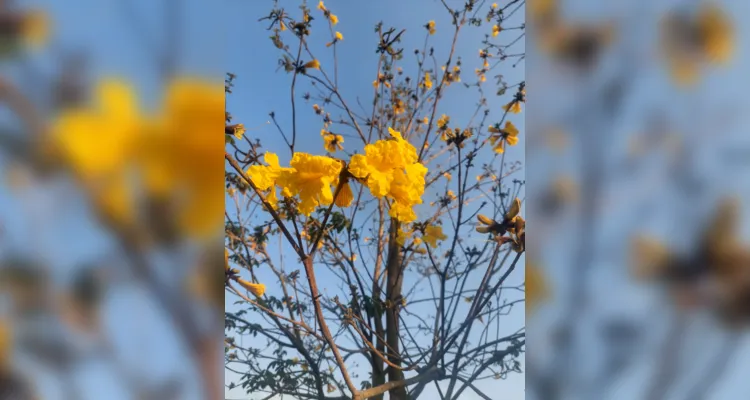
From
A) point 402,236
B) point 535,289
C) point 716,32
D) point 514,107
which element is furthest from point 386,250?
point 716,32

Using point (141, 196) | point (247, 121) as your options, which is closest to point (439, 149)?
point (247, 121)

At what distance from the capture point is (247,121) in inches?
24.3

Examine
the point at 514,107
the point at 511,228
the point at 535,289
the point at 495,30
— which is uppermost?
the point at 495,30

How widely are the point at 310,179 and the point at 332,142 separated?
233mm

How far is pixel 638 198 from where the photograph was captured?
0.32 m

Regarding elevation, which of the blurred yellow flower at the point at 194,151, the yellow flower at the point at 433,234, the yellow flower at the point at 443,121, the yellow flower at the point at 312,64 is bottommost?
the blurred yellow flower at the point at 194,151

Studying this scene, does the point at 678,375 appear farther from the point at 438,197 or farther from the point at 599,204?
the point at 438,197

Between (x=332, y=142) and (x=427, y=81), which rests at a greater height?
(x=427, y=81)

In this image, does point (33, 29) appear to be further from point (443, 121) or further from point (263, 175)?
point (443, 121)

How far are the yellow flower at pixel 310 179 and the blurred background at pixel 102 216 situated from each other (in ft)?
0.73

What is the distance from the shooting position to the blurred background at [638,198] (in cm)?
29

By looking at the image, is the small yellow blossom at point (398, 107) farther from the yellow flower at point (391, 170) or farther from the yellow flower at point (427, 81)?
the yellow flower at point (391, 170)

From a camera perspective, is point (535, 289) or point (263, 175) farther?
point (263, 175)

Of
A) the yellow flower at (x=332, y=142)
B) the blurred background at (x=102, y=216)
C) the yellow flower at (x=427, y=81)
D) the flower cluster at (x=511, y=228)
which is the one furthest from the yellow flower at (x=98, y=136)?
the yellow flower at (x=427, y=81)
